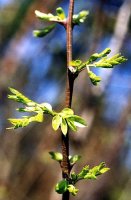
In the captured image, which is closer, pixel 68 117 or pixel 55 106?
pixel 68 117

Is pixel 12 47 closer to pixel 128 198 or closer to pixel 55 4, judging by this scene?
pixel 55 4

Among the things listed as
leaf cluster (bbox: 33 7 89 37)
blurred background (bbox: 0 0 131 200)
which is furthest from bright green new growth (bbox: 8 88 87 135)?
blurred background (bbox: 0 0 131 200)

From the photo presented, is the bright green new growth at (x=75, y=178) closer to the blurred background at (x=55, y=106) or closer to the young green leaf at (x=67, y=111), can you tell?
the young green leaf at (x=67, y=111)

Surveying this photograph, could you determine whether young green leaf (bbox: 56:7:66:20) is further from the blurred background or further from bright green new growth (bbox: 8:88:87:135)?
the blurred background

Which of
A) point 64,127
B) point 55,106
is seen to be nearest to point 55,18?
point 64,127

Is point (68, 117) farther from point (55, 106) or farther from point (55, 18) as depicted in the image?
point (55, 106)

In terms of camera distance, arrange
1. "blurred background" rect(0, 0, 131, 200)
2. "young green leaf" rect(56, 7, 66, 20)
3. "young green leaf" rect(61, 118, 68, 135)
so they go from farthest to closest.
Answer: "blurred background" rect(0, 0, 131, 200) → "young green leaf" rect(56, 7, 66, 20) → "young green leaf" rect(61, 118, 68, 135)

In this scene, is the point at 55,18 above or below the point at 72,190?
above

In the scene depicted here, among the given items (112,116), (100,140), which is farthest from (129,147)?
(112,116)
